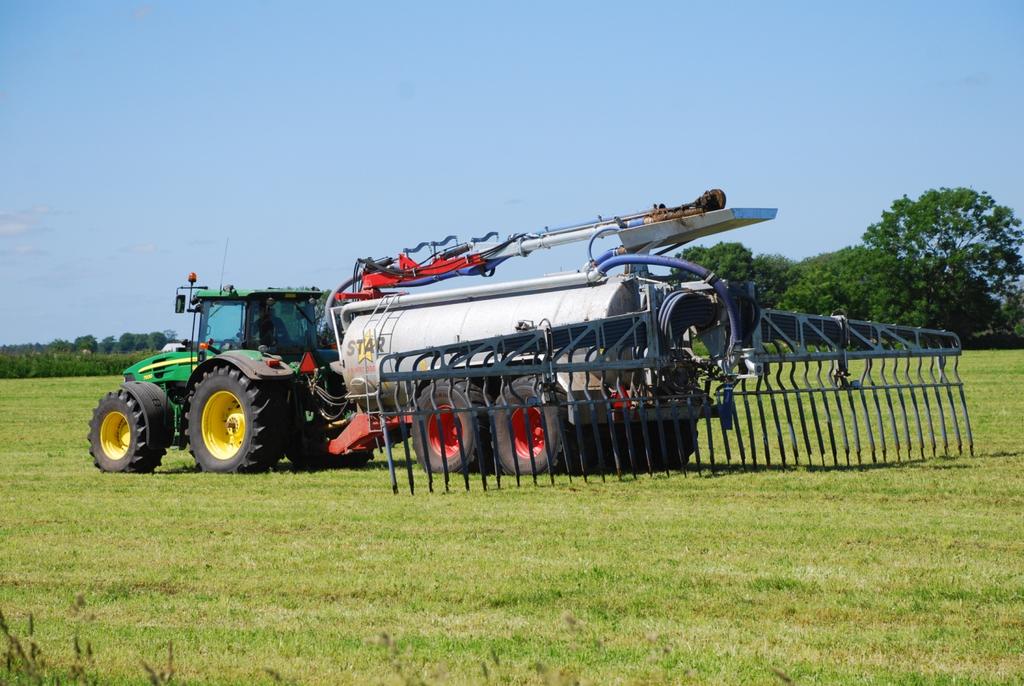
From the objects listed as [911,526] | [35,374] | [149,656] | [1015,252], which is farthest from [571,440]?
[1015,252]

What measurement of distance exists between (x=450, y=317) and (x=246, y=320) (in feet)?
8.00

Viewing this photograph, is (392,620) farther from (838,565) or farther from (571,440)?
(571,440)

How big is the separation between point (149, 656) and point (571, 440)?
26.0 feet

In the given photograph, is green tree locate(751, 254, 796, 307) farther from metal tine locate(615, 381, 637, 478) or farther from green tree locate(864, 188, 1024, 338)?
metal tine locate(615, 381, 637, 478)

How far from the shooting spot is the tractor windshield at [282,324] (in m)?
14.7

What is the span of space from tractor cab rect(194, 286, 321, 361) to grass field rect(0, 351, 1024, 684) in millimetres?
3329

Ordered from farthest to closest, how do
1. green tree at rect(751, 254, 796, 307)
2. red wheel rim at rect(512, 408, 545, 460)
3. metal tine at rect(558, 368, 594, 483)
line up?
green tree at rect(751, 254, 796, 307) < red wheel rim at rect(512, 408, 545, 460) < metal tine at rect(558, 368, 594, 483)

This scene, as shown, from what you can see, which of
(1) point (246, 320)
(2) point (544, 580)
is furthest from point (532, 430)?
(2) point (544, 580)

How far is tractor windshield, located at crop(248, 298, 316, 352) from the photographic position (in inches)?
579

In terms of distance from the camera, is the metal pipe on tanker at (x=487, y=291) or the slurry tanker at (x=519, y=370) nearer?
A: the slurry tanker at (x=519, y=370)

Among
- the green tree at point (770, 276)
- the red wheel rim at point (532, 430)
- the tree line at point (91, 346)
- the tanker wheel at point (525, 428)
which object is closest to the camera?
the tanker wheel at point (525, 428)

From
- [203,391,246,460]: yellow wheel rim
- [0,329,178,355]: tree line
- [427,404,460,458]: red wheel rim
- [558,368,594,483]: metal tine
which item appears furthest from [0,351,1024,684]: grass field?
[0,329,178,355]: tree line

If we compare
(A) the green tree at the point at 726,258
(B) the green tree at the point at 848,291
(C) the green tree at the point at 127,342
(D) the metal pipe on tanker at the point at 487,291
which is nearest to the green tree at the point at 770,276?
(A) the green tree at the point at 726,258

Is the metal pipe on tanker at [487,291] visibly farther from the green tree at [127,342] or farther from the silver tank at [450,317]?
the green tree at [127,342]
